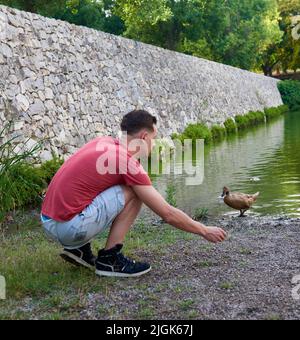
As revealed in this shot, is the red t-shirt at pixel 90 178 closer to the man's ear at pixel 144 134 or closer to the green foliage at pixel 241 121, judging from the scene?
the man's ear at pixel 144 134

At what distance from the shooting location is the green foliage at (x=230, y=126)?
73.4ft

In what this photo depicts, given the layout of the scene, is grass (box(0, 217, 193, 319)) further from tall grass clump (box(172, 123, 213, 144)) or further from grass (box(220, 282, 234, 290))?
tall grass clump (box(172, 123, 213, 144))

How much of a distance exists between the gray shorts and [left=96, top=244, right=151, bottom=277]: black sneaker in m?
0.21

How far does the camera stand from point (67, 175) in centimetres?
415

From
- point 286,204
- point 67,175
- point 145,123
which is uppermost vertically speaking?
point 145,123

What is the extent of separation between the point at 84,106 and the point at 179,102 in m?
6.51

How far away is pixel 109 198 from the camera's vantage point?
4.09m

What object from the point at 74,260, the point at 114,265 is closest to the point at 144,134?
the point at 114,265

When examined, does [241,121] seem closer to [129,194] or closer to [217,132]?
[217,132]

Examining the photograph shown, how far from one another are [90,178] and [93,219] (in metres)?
0.29

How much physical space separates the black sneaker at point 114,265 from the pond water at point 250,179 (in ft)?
11.2

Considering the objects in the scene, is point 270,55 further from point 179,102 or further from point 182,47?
point 179,102

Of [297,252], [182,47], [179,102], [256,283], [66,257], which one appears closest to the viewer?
A: [256,283]

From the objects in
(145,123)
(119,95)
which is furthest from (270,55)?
(145,123)
